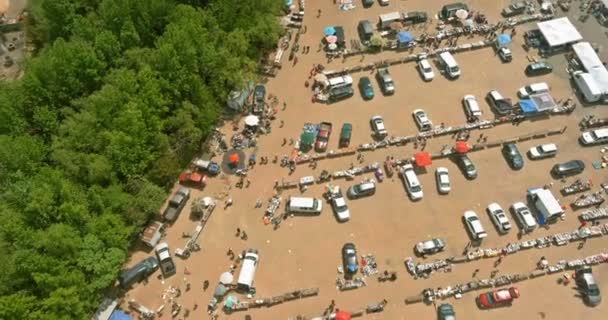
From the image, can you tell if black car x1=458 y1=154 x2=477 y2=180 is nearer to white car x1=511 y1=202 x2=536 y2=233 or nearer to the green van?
white car x1=511 y1=202 x2=536 y2=233

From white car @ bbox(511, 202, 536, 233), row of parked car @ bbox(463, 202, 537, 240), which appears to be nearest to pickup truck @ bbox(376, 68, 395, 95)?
row of parked car @ bbox(463, 202, 537, 240)

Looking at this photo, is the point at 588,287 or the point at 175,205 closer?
the point at 588,287

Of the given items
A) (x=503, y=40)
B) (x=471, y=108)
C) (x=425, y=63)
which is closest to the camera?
(x=471, y=108)

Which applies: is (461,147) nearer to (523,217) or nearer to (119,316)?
(523,217)

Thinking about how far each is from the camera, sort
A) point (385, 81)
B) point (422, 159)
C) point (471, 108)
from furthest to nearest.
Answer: point (385, 81) < point (471, 108) < point (422, 159)

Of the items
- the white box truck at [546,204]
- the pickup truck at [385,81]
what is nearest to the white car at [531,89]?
the white box truck at [546,204]

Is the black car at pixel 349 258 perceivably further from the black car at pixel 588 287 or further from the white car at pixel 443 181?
the black car at pixel 588 287

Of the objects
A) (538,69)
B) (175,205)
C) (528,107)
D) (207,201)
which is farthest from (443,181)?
(175,205)

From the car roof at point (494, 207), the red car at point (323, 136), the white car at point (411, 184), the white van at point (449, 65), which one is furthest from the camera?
the white van at point (449, 65)
